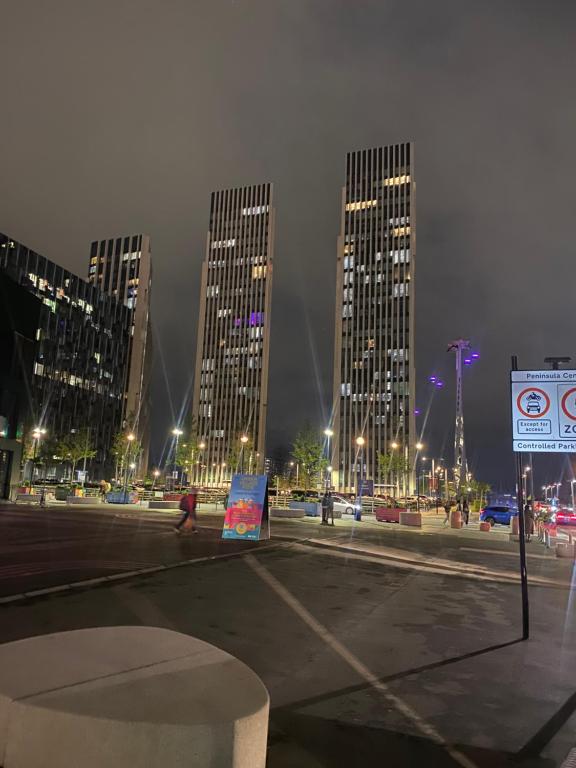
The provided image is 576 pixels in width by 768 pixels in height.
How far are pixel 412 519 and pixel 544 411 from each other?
26.4 metres

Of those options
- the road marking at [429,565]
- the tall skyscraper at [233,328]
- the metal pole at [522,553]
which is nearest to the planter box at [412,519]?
the road marking at [429,565]

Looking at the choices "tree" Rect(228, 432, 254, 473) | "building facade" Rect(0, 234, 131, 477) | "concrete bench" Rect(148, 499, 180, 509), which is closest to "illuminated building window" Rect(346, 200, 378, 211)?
"building facade" Rect(0, 234, 131, 477)

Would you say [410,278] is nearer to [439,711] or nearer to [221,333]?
[221,333]

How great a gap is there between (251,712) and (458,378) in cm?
5228

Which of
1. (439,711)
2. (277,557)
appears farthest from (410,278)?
(439,711)

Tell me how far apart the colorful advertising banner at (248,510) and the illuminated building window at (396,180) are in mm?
132054

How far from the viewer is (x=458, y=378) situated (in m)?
52.8

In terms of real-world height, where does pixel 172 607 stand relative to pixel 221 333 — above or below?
below

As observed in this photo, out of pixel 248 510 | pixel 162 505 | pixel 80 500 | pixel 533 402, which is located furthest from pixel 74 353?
pixel 533 402

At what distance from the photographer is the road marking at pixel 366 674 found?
4.49 metres

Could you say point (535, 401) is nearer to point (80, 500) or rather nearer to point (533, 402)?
point (533, 402)

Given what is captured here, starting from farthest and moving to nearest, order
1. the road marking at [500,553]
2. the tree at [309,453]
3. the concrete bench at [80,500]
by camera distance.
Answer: the tree at [309,453] < the concrete bench at [80,500] < the road marking at [500,553]

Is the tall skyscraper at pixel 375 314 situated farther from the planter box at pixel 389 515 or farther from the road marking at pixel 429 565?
the road marking at pixel 429 565

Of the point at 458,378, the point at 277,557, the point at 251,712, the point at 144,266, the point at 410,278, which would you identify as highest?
the point at 144,266
